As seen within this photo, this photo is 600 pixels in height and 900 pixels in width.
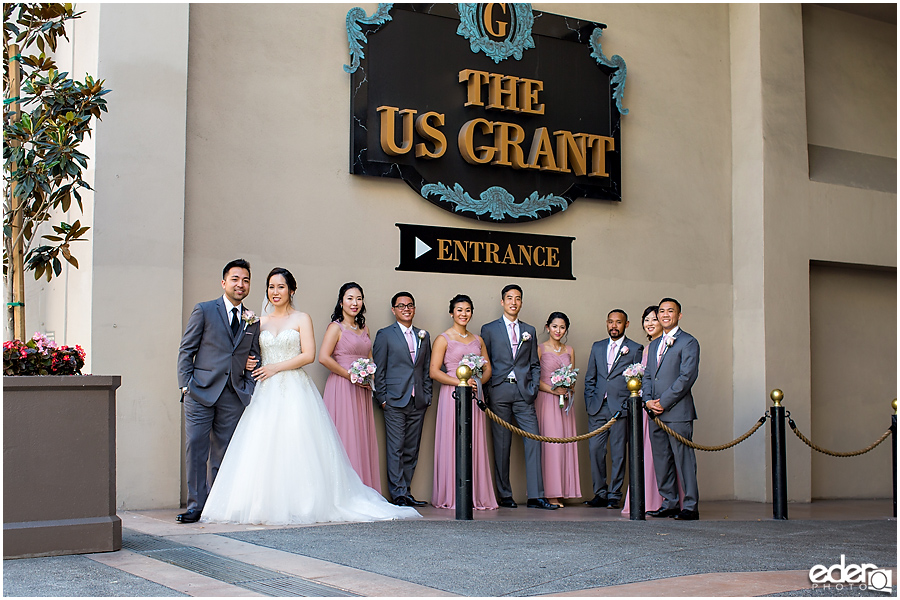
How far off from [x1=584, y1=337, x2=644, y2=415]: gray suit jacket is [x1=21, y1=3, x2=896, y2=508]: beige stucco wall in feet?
1.53

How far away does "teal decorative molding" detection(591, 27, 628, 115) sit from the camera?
1068 centimetres

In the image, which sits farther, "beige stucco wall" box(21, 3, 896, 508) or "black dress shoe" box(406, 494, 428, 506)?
"black dress shoe" box(406, 494, 428, 506)

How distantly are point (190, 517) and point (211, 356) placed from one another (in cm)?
120

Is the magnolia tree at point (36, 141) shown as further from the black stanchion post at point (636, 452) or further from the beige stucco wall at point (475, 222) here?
the black stanchion post at point (636, 452)

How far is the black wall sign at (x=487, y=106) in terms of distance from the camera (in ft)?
31.3

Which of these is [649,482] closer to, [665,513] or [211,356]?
[665,513]

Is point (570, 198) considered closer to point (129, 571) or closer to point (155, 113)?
point (155, 113)

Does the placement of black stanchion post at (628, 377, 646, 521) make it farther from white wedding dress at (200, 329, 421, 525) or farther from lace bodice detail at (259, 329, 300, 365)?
lace bodice detail at (259, 329, 300, 365)

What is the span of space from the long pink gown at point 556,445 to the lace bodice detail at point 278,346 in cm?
286

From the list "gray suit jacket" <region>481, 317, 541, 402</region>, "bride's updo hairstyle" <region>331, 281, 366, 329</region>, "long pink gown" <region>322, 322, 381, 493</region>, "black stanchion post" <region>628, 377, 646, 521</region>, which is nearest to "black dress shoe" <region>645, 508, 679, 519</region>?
"black stanchion post" <region>628, 377, 646, 521</region>

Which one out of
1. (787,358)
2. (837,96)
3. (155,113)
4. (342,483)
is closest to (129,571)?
(342,483)

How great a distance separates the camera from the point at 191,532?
660 cm

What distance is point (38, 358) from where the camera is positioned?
5.65 m

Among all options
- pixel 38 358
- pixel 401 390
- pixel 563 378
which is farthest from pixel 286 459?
pixel 563 378
